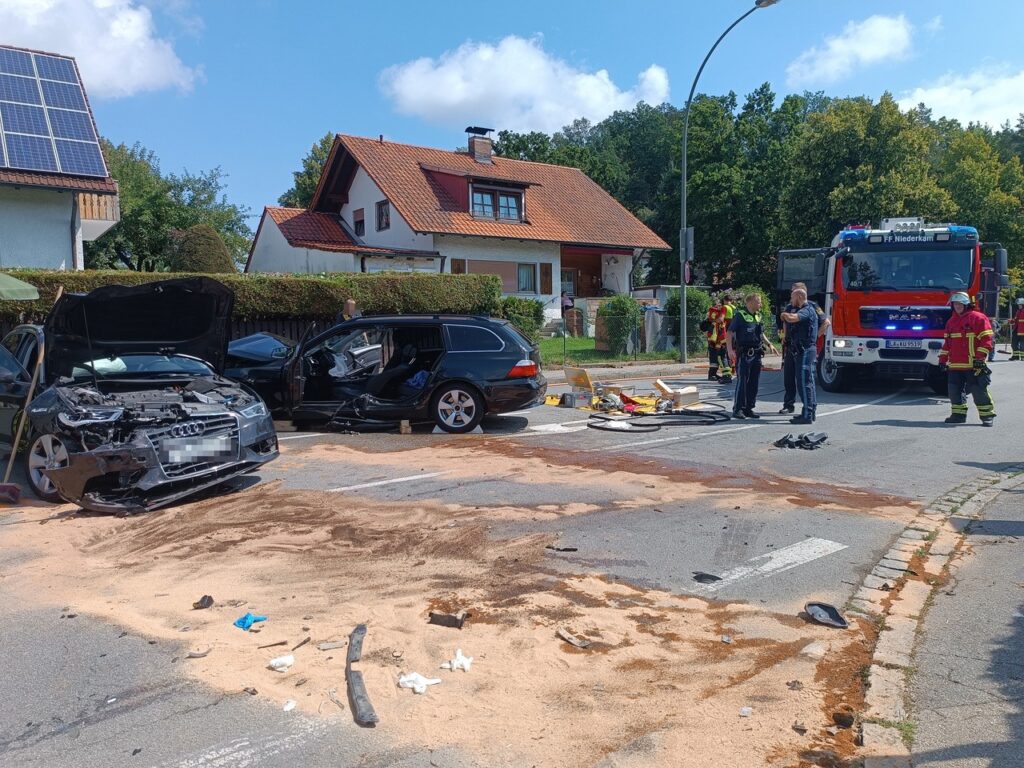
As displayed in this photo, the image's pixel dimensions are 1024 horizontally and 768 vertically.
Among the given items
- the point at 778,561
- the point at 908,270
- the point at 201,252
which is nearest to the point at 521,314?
the point at 908,270

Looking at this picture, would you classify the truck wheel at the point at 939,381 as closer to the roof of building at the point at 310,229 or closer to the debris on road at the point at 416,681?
the debris on road at the point at 416,681

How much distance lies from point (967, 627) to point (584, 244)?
3013 cm

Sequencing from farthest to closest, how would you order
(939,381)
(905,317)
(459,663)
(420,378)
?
1. (939,381)
2. (905,317)
3. (420,378)
4. (459,663)

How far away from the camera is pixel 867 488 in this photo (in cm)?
759

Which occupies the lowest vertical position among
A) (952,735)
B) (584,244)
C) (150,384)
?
(952,735)

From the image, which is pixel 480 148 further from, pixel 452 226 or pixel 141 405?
pixel 141 405

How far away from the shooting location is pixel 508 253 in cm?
3238

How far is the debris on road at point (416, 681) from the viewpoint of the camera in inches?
143

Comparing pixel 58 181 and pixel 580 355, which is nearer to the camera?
pixel 58 181

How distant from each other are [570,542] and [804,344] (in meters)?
7.14

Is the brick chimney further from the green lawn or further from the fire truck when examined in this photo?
the fire truck

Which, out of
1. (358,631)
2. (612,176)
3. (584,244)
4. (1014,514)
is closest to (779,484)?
(1014,514)

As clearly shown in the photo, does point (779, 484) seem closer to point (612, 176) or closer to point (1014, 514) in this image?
point (1014, 514)

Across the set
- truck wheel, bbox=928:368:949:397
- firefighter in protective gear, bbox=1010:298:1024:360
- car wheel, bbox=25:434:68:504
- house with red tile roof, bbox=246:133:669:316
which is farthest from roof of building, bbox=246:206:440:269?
car wheel, bbox=25:434:68:504
